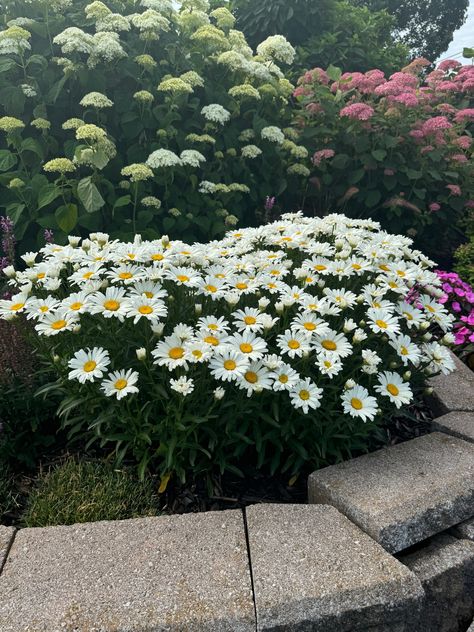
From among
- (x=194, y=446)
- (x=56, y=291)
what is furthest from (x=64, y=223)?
(x=194, y=446)

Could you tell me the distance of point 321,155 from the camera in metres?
4.24

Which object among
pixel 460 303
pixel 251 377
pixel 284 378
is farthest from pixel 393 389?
pixel 460 303

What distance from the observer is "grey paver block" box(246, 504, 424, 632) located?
57.7 inches

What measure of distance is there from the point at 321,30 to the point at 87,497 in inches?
292

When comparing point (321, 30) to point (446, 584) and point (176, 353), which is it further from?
point (446, 584)

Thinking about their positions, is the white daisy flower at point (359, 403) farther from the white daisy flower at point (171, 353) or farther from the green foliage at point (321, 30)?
the green foliage at point (321, 30)

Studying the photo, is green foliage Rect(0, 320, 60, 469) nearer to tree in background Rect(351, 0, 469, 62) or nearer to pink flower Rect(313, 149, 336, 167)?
pink flower Rect(313, 149, 336, 167)

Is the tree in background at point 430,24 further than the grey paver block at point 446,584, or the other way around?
the tree in background at point 430,24

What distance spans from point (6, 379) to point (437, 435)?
6.26 feet

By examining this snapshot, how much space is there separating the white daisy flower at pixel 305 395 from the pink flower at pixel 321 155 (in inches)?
111

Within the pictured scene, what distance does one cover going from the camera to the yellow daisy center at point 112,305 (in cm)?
187

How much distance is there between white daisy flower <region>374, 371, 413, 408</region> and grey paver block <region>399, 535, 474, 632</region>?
0.52 metres

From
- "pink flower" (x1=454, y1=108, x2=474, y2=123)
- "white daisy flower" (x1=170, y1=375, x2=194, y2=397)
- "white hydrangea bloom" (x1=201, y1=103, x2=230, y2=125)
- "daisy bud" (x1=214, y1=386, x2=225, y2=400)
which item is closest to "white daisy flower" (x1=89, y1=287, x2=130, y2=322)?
"white daisy flower" (x1=170, y1=375, x2=194, y2=397)

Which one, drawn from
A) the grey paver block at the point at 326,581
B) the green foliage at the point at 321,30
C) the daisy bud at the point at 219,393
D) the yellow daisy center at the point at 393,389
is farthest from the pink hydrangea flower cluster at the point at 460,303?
the green foliage at the point at 321,30
